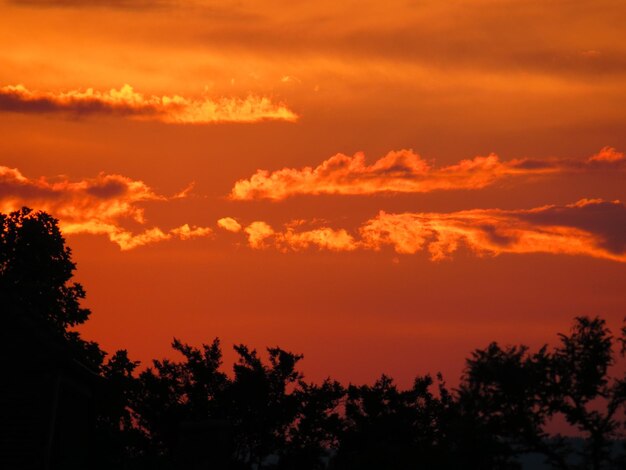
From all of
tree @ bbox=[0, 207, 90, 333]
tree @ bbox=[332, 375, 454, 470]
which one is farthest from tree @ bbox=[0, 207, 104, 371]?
tree @ bbox=[332, 375, 454, 470]

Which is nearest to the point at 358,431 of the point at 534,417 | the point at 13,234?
the point at 13,234

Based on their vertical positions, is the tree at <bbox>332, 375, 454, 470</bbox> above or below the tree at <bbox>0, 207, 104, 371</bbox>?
below

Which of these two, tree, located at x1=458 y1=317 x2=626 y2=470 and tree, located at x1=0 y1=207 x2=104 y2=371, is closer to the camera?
tree, located at x1=458 y1=317 x2=626 y2=470

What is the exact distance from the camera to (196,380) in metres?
69.6

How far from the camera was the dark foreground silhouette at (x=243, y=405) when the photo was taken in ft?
90.6

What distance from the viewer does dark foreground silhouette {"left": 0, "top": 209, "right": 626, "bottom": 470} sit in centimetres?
2761

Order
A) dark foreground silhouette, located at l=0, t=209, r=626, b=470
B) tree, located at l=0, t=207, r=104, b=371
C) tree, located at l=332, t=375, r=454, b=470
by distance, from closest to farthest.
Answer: dark foreground silhouette, located at l=0, t=209, r=626, b=470, tree, located at l=0, t=207, r=104, b=371, tree, located at l=332, t=375, r=454, b=470

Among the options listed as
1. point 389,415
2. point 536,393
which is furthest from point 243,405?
point 536,393

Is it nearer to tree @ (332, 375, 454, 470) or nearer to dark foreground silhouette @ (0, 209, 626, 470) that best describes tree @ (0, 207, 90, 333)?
dark foreground silhouette @ (0, 209, 626, 470)

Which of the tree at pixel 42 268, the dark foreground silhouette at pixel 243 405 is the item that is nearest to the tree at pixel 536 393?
the dark foreground silhouette at pixel 243 405

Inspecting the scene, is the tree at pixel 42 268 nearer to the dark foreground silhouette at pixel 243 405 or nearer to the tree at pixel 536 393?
the dark foreground silhouette at pixel 243 405

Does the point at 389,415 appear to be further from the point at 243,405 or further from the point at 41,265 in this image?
the point at 41,265

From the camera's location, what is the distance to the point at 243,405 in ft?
222

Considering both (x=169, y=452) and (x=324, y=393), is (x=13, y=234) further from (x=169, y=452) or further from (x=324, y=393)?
(x=324, y=393)
